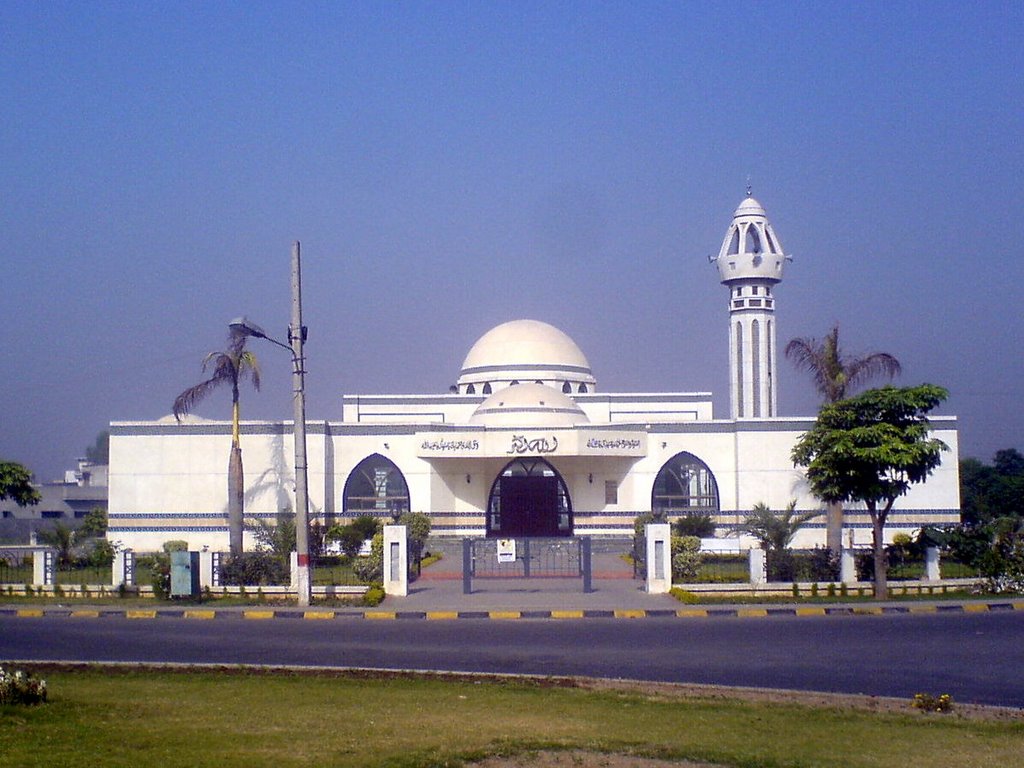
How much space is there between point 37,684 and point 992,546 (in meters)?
21.1

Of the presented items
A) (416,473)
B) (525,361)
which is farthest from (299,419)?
(525,361)

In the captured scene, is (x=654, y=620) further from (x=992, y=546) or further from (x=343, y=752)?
(x=343, y=752)

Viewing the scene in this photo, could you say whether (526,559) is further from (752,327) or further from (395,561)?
(752,327)

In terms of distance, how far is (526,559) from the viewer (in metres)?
25.6

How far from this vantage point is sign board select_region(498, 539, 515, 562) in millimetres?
25391

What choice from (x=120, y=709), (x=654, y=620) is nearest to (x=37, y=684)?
(x=120, y=709)

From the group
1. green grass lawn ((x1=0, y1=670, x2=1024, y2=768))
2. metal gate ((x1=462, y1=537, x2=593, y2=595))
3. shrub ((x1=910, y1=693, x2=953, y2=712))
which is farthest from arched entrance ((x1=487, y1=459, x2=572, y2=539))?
shrub ((x1=910, y1=693, x2=953, y2=712))

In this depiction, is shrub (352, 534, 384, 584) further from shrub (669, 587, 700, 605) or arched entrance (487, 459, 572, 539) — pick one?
arched entrance (487, 459, 572, 539)

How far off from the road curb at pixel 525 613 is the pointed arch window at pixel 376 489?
56.8 feet

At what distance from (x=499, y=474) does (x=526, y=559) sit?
540 inches

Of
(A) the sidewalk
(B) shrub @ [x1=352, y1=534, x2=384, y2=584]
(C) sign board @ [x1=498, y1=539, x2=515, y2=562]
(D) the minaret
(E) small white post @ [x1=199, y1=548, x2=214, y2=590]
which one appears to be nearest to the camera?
(A) the sidewalk

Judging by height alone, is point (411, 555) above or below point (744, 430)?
below

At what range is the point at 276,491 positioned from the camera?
37500 millimetres

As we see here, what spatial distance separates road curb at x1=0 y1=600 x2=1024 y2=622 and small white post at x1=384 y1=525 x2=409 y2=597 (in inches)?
101
